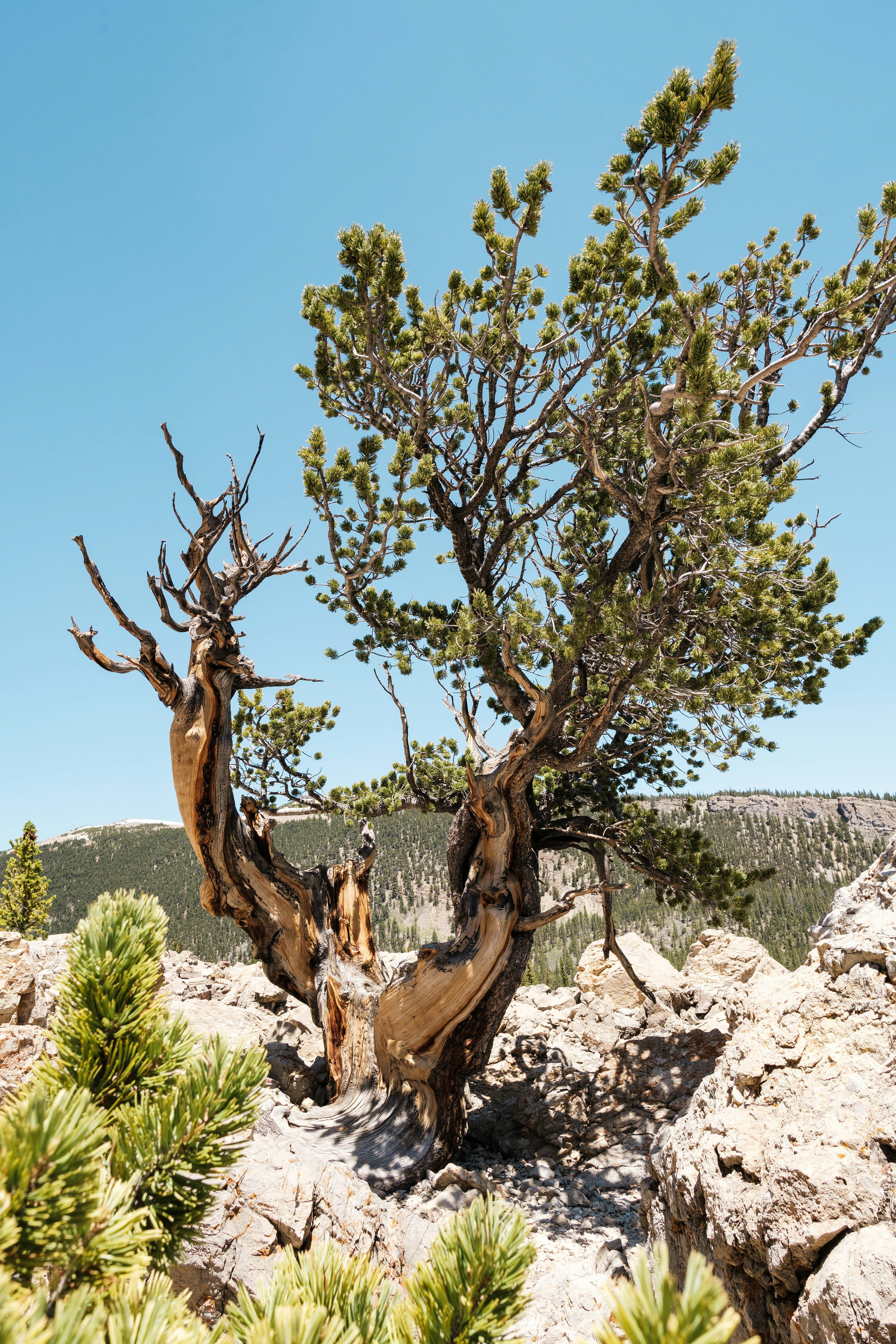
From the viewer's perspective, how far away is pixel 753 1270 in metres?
2.95

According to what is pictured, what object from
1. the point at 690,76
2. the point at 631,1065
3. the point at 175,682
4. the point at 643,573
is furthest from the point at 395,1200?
the point at 690,76

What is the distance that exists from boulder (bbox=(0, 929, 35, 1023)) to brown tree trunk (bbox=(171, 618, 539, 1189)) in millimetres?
2087

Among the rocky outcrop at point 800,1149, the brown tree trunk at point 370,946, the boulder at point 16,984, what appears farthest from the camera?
the brown tree trunk at point 370,946

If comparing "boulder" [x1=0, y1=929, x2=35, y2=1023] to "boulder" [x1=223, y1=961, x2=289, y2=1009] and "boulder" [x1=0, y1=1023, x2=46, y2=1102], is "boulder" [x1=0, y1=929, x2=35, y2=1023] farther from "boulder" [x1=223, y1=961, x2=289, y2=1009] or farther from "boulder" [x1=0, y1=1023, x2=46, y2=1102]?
"boulder" [x1=223, y1=961, x2=289, y2=1009]

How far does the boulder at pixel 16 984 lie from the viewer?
5.46 meters

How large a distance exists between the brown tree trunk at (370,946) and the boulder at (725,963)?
14.8ft

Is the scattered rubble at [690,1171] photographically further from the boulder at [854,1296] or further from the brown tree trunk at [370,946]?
the brown tree trunk at [370,946]

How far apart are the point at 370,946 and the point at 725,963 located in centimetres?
621

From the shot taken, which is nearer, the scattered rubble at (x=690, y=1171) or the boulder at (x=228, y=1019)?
the scattered rubble at (x=690, y=1171)

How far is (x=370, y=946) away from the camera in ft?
28.2

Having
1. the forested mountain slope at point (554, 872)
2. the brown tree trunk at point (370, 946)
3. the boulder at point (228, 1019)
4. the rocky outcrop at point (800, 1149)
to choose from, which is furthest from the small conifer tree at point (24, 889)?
the forested mountain slope at point (554, 872)

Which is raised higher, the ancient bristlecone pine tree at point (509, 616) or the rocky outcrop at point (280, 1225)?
the ancient bristlecone pine tree at point (509, 616)

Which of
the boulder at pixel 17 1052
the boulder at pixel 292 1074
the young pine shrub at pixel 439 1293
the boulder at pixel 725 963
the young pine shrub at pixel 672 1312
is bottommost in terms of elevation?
the boulder at pixel 725 963

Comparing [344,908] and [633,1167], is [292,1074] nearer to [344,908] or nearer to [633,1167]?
[344,908]
